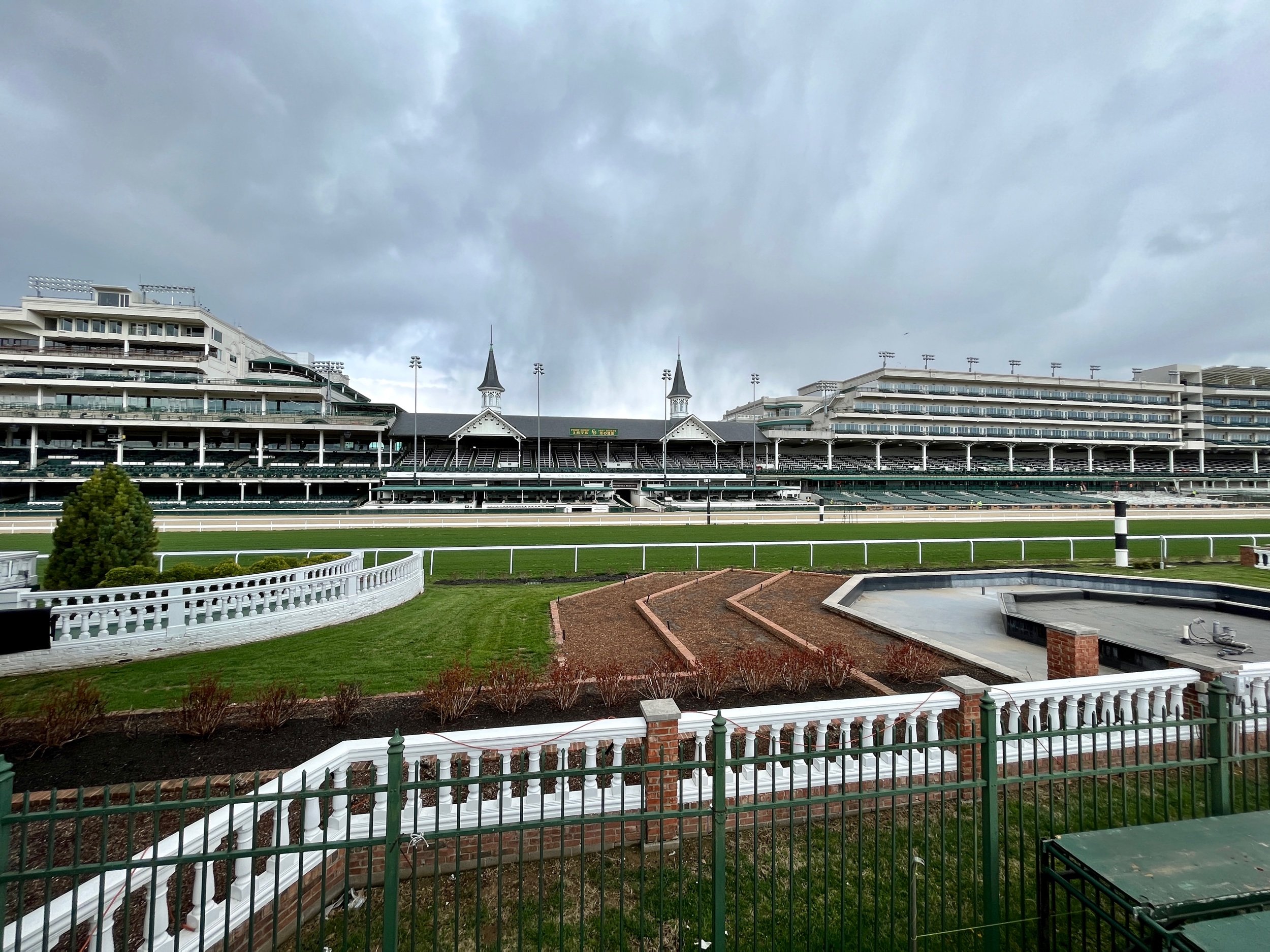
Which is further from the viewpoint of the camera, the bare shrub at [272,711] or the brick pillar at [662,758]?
the bare shrub at [272,711]

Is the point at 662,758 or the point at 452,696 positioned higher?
the point at 662,758

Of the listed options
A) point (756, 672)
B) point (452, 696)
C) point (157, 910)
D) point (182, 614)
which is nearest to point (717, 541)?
point (756, 672)

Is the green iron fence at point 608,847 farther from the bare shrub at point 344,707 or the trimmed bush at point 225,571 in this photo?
the trimmed bush at point 225,571

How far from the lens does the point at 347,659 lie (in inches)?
368

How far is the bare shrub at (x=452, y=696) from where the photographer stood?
6238 millimetres

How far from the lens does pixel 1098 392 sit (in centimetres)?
7938

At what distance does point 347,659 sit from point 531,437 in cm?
5459

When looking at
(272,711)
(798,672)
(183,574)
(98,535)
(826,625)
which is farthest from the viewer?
(826,625)

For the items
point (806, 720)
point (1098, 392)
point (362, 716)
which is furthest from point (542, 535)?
point (1098, 392)

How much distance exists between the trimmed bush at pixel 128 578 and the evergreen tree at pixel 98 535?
0.45m

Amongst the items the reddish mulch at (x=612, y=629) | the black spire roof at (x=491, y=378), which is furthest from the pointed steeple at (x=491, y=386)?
the reddish mulch at (x=612, y=629)

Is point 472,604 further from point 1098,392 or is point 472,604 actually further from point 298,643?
point 1098,392

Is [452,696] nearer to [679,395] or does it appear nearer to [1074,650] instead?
[1074,650]

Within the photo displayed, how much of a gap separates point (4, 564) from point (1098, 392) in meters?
104
